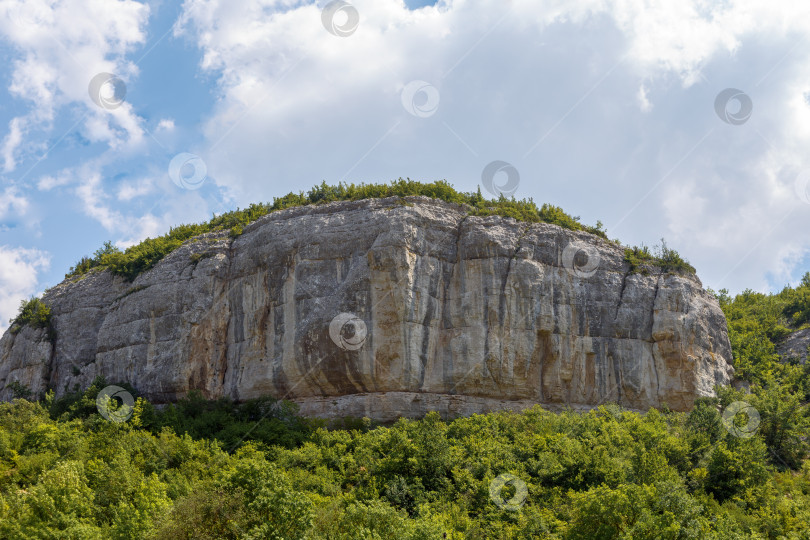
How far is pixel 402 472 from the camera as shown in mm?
32719

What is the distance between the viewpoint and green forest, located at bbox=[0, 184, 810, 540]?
85.1 ft

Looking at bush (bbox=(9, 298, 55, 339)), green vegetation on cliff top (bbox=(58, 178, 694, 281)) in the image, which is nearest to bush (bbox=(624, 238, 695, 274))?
green vegetation on cliff top (bbox=(58, 178, 694, 281))

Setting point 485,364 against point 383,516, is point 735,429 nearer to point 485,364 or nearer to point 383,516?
point 485,364

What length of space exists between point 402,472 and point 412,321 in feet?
25.0

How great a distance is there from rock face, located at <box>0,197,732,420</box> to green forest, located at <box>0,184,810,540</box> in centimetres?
152

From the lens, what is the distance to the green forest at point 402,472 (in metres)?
25.9

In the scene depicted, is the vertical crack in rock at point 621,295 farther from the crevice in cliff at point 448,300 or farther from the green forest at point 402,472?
the crevice in cliff at point 448,300

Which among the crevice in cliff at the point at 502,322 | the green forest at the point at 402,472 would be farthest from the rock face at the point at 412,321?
the green forest at the point at 402,472

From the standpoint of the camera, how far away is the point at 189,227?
160 ft

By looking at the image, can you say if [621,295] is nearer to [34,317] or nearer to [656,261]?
[656,261]

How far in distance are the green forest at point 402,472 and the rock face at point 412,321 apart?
1.52 meters

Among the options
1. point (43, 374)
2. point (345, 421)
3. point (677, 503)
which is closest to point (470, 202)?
point (345, 421)

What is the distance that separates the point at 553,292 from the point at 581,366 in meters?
3.72

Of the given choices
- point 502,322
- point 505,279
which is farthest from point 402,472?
point 505,279
